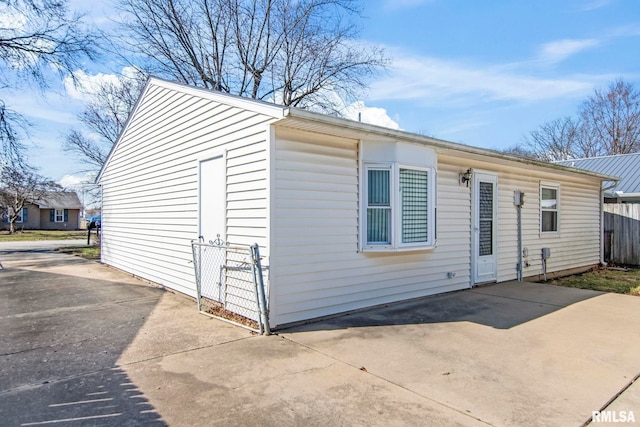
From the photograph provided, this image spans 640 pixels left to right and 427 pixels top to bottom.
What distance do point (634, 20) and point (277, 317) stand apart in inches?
653

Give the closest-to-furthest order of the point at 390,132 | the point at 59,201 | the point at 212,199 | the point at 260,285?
the point at 260,285 → the point at 390,132 → the point at 212,199 → the point at 59,201

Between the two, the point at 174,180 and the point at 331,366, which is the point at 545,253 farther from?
the point at 174,180

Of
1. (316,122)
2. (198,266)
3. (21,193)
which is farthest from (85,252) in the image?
(21,193)

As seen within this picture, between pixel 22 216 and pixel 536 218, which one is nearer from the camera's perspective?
pixel 536 218

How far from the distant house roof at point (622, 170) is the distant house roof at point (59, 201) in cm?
4190

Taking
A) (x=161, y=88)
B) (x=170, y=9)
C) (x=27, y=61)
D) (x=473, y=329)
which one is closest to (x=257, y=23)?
(x=170, y=9)

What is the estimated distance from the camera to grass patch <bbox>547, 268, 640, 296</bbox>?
792cm

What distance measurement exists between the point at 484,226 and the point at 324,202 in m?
4.15

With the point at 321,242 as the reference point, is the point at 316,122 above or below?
above

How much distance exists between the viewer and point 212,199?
6.21 m

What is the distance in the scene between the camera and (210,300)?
20.7ft

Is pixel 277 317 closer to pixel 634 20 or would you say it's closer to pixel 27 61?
pixel 27 61

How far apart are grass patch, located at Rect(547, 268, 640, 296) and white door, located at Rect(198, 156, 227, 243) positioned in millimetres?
7370

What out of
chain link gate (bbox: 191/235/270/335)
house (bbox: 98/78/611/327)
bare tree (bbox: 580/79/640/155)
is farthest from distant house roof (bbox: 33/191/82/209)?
bare tree (bbox: 580/79/640/155)
